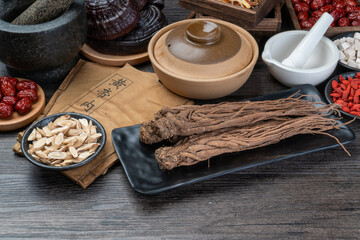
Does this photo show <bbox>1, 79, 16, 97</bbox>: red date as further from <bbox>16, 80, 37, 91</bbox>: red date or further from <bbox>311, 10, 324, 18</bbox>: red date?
<bbox>311, 10, 324, 18</bbox>: red date

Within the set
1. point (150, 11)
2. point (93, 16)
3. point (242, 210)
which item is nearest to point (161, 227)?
point (242, 210)

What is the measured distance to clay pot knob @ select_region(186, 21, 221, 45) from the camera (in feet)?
4.44

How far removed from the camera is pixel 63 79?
62.6 inches

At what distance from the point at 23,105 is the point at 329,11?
4.91 feet

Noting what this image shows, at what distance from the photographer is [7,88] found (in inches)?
54.7

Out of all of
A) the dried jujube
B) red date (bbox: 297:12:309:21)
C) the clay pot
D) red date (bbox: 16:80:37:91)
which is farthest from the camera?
red date (bbox: 297:12:309:21)

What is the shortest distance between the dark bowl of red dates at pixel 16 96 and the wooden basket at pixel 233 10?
80cm

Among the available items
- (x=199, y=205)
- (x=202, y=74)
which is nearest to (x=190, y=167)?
(x=199, y=205)

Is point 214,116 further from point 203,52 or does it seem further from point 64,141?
point 64,141

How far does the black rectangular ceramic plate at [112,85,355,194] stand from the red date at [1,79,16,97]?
448 mm

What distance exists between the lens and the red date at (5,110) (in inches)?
51.4

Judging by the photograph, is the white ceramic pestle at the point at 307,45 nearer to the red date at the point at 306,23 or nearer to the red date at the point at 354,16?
the red date at the point at 306,23

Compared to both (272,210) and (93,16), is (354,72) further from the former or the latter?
(93,16)

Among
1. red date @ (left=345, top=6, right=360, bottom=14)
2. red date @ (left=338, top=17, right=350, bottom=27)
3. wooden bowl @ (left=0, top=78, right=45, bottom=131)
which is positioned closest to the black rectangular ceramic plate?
wooden bowl @ (left=0, top=78, right=45, bottom=131)
